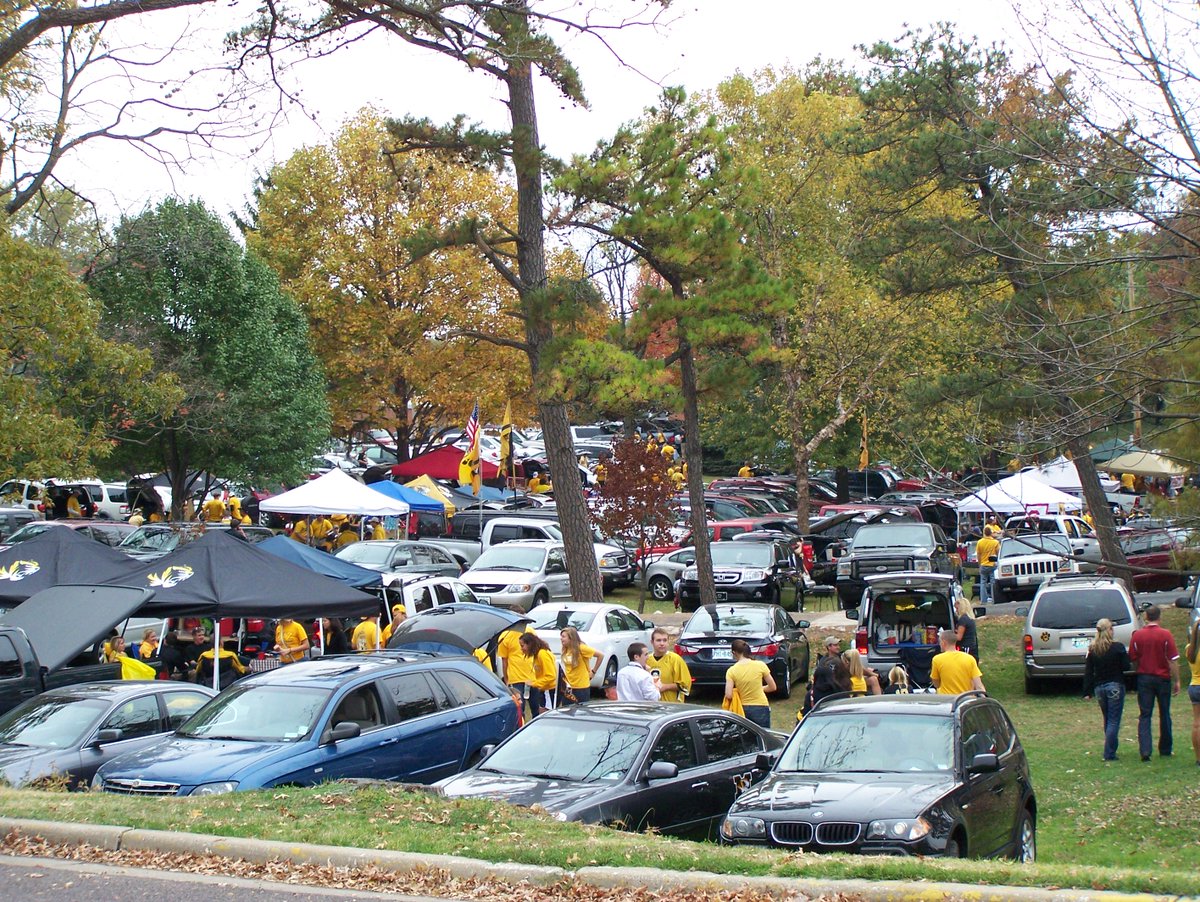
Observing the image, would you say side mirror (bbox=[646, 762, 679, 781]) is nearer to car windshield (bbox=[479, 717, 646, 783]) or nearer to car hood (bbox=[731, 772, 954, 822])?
car windshield (bbox=[479, 717, 646, 783])

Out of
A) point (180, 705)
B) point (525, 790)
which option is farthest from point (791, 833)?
point (180, 705)

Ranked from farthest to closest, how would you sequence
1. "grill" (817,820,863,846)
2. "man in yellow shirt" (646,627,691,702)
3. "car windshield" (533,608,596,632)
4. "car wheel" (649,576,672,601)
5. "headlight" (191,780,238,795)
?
1. "car wheel" (649,576,672,601)
2. "car windshield" (533,608,596,632)
3. "man in yellow shirt" (646,627,691,702)
4. "headlight" (191,780,238,795)
5. "grill" (817,820,863,846)

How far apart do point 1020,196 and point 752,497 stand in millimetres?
30641

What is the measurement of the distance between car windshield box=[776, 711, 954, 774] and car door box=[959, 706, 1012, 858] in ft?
0.52

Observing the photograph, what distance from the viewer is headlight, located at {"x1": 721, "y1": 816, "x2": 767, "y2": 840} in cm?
830

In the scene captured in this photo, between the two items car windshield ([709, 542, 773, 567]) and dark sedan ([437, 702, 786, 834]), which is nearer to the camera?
dark sedan ([437, 702, 786, 834])

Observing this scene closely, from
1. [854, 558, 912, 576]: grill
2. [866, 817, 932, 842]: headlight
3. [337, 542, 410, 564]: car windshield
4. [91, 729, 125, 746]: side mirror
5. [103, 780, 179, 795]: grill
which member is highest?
[337, 542, 410, 564]: car windshield

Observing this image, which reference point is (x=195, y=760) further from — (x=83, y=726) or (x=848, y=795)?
(x=848, y=795)

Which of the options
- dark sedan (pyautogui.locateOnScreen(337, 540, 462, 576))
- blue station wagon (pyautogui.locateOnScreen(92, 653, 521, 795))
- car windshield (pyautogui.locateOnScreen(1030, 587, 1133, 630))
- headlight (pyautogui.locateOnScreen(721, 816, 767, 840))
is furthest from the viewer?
dark sedan (pyautogui.locateOnScreen(337, 540, 462, 576))

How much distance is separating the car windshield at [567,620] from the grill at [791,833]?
34.8ft

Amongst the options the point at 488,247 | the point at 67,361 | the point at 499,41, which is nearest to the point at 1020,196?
the point at 499,41

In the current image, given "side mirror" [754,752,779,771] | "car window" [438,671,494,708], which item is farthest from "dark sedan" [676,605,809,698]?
"side mirror" [754,752,779,771]

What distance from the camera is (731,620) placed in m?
18.7

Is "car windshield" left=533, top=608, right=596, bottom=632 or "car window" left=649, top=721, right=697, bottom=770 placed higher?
"car windshield" left=533, top=608, right=596, bottom=632
